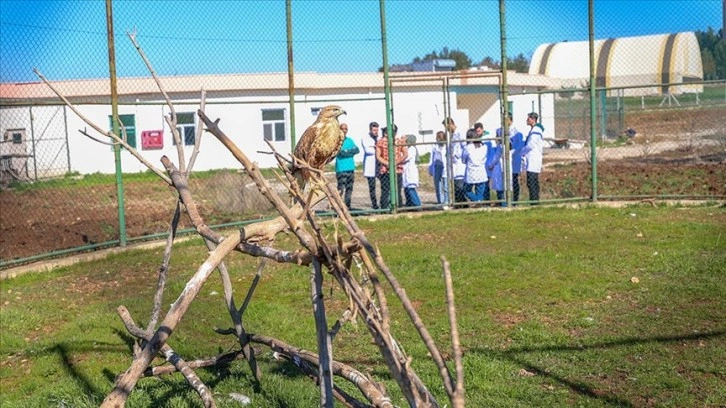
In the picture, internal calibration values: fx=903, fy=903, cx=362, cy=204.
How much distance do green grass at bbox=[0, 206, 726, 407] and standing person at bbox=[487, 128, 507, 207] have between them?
9.32 ft

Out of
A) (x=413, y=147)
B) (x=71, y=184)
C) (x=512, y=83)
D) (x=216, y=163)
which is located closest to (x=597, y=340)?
(x=413, y=147)

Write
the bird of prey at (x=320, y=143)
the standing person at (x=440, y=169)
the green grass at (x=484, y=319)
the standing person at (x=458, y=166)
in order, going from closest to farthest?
the green grass at (x=484, y=319)
the bird of prey at (x=320, y=143)
the standing person at (x=458, y=166)
the standing person at (x=440, y=169)

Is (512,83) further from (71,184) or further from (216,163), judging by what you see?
(71,184)

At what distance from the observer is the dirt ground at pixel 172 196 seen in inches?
524

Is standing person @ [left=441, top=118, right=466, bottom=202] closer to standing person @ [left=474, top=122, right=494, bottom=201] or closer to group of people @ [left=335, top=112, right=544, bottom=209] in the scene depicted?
group of people @ [left=335, top=112, right=544, bottom=209]

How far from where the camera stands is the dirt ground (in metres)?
13.3

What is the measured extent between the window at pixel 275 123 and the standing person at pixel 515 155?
44.4 feet

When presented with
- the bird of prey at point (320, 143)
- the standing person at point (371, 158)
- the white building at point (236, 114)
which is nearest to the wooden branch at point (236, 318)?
the bird of prey at point (320, 143)

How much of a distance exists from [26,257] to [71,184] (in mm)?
8590

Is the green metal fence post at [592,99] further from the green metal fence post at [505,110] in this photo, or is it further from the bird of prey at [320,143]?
the bird of prey at [320,143]

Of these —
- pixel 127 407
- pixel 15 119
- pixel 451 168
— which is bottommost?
pixel 127 407

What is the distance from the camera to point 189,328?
7922mm

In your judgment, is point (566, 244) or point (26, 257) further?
point (26, 257)

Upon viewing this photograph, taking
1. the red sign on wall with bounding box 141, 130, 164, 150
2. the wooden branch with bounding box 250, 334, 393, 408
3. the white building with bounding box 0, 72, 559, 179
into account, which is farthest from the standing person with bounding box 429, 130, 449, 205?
the red sign on wall with bounding box 141, 130, 164, 150
